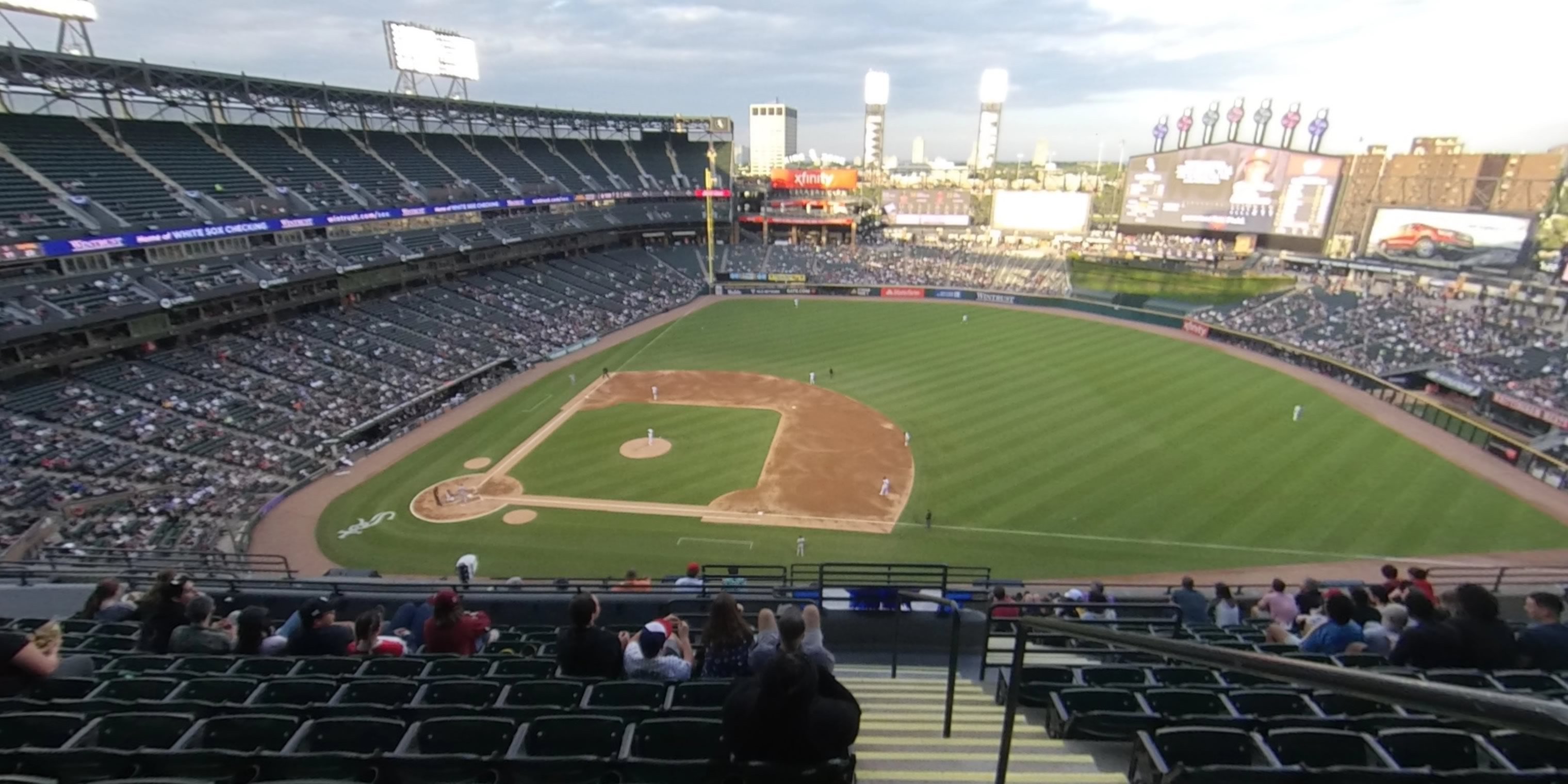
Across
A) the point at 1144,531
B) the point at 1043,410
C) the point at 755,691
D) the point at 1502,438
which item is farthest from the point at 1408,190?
the point at 755,691

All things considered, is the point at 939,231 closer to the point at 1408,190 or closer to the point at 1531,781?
the point at 1408,190

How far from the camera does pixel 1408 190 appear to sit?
7488 centimetres

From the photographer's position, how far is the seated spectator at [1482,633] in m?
6.26

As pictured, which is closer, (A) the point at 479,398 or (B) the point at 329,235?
(A) the point at 479,398

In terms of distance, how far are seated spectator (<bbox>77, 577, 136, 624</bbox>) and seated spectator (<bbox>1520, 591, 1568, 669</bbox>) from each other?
16.4 metres

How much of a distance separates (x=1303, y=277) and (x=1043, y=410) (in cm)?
4046

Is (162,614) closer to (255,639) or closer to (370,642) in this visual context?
(255,639)

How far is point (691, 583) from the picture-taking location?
12.6 m

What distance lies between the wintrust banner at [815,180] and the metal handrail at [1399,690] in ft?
273

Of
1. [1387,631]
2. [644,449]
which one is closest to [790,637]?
[1387,631]

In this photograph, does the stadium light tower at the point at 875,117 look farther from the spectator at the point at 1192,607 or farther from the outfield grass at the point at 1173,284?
the spectator at the point at 1192,607

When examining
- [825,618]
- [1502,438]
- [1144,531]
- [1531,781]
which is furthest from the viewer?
[1502,438]

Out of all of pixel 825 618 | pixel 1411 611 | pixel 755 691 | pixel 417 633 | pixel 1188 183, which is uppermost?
pixel 1188 183

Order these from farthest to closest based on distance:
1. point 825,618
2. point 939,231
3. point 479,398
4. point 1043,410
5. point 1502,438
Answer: point 939,231
point 479,398
point 1043,410
point 1502,438
point 825,618
